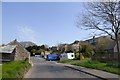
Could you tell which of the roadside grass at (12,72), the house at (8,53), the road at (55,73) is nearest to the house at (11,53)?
the house at (8,53)

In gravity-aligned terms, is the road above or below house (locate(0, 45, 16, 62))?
below

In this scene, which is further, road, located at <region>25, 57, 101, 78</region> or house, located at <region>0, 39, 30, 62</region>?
house, located at <region>0, 39, 30, 62</region>

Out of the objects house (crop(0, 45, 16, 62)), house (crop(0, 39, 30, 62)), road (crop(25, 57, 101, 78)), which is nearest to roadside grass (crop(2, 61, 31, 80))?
road (crop(25, 57, 101, 78))

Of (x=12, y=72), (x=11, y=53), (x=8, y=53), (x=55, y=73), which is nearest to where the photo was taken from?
(x=12, y=72)

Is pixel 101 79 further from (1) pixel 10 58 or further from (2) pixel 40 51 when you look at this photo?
(2) pixel 40 51

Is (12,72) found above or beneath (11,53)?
beneath

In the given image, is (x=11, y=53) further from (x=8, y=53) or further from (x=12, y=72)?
(x=12, y=72)

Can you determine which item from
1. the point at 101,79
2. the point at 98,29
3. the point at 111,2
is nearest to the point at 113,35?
the point at 98,29

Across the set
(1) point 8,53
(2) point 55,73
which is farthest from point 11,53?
(2) point 55,73

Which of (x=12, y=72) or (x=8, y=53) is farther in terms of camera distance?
(x=8, y=53)

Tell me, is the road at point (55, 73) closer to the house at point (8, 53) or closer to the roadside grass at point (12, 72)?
the roadside grass at point (12, 72)

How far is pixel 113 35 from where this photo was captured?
42094 mm

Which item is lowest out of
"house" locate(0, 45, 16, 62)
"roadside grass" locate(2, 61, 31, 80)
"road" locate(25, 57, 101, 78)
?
"road" locate(25, 57, 101, 78)

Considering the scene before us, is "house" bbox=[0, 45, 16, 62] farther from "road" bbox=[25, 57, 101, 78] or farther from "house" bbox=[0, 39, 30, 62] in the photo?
"road" bbox=[25, 57, 101, 78]
